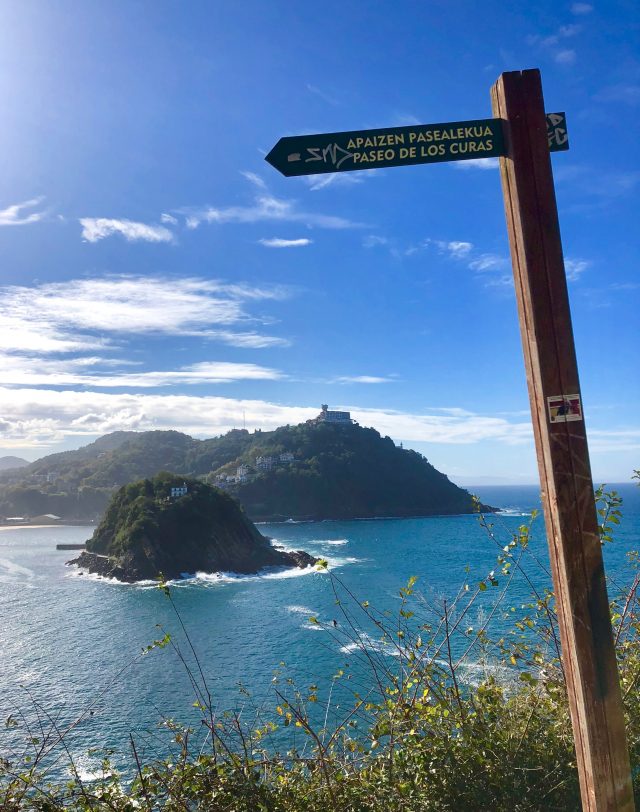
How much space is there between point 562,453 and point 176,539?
159 ft

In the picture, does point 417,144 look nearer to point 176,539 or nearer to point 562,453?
point 562,453

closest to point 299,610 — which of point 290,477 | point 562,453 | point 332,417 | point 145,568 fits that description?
point 145,568

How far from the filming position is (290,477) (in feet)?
281

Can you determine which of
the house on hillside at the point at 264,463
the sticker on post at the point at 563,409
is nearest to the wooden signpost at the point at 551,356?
the sticker on post at the point at 563,409

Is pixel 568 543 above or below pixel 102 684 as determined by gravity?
above

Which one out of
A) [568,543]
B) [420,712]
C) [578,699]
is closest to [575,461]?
[568,543]

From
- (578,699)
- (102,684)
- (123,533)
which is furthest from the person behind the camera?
(123,533)

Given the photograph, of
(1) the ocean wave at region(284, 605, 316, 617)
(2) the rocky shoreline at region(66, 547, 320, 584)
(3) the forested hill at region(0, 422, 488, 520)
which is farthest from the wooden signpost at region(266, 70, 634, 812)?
(3) the forested hill at region(0, 422, 488, 520)

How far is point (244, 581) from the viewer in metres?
41.4

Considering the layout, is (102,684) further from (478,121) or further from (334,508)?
(334,508)

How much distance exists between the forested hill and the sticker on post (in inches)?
3080

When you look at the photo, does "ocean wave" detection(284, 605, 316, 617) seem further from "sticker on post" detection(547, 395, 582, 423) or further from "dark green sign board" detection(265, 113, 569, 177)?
"dark green sign board" detection(265, 113, 569, 177)

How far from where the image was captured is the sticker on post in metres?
1.70

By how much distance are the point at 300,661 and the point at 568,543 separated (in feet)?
74.2
